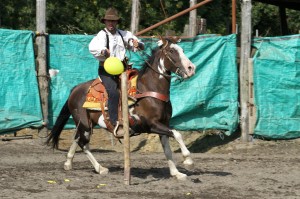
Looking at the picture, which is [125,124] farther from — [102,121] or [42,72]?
[42,72]

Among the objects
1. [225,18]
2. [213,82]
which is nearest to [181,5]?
[225,18]

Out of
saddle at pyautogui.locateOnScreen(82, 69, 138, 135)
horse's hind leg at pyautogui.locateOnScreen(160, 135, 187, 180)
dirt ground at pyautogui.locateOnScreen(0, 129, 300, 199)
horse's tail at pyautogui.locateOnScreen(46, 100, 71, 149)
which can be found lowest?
dirt ground at pyautogui.locateOnScreen(0, 129, 300, 199)

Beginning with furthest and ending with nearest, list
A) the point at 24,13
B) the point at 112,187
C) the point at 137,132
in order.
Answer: the point at 24,13
the point at 137,132
the point at 112,187

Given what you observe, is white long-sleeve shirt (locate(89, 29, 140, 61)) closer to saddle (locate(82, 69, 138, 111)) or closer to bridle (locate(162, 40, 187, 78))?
saddle (locate(82, 69, 138, 111))

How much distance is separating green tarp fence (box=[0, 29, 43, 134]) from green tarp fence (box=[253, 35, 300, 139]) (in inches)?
173

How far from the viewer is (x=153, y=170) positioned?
11.1 m

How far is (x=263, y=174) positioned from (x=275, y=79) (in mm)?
4033

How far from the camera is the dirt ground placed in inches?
353

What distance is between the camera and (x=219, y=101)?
1434cm

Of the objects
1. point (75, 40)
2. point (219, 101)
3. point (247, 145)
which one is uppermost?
point (75, 40)

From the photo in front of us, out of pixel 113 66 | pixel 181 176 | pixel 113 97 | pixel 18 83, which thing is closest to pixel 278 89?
pixel 181 176

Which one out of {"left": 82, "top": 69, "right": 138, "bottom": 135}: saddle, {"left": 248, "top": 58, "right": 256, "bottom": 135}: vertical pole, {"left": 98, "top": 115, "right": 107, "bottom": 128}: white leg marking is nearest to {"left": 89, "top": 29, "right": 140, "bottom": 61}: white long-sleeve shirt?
{"left": 82, "top": 69, "right": 138, "bottom": 135}: saddle

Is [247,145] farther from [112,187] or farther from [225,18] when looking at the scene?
[225,18]

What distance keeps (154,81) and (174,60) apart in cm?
46
